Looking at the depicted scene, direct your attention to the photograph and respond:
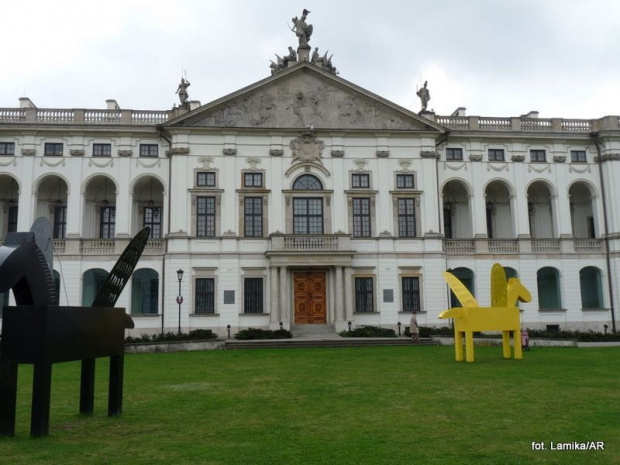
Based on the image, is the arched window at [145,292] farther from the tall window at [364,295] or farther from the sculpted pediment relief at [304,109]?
the tall window at [364,295]

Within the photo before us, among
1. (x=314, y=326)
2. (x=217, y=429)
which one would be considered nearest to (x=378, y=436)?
(x=217, y=429)

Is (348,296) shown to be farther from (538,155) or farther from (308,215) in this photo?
(538,155)

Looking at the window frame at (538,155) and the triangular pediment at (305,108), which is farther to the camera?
the window frame at (538,155)

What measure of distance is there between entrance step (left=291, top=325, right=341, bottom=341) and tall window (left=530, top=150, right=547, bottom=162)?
19771 mm

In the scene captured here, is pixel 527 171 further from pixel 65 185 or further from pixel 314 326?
pixel 65 185

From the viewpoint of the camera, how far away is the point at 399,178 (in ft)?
137

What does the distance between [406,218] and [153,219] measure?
712 inches

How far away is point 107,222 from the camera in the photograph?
139 feet

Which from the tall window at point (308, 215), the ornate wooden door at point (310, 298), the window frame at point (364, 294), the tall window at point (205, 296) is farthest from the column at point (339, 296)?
the tall window at point (205, 296)

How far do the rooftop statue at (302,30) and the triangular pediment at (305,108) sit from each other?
237 centimetres

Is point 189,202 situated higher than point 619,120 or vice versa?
point 619,120

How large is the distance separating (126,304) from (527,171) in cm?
2995

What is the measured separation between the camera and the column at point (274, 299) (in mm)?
38281

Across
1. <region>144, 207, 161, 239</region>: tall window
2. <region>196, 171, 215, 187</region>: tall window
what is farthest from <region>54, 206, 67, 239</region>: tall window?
<region>196, 171, 215, 187</region>: tall window
